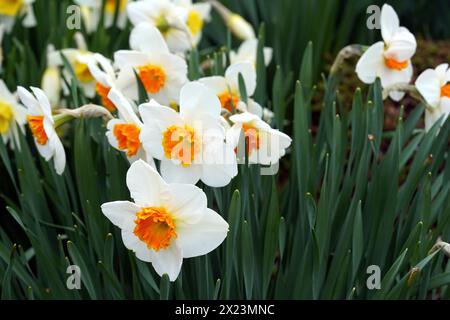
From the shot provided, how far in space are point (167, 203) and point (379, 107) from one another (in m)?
0.60

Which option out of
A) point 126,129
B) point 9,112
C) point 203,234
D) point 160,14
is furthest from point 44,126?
point 160,14

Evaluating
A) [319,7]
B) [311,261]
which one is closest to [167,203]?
[311,261]

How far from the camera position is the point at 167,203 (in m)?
1.39

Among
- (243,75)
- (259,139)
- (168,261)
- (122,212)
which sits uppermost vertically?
(243,75)

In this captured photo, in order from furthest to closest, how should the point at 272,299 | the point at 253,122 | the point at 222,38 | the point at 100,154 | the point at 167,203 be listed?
the point at 222,38 → the point at 100,154 → the point at 272,299 → the point at 253,122 → the point at 167,203

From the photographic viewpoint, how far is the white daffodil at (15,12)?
8.66 feet

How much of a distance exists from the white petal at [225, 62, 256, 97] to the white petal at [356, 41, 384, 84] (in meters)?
0.27

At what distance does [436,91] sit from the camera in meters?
1.75

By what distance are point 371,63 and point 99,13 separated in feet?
4.30

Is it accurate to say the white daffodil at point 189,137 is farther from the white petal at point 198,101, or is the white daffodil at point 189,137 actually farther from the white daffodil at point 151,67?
the white daffodil at point 151,67

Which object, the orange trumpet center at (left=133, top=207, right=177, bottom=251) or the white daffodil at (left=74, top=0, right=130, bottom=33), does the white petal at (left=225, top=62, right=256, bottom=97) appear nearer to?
the orange trumpet center at (left=133, top=207, right=177, bottom=251)

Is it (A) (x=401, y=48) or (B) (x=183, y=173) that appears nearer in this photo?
(B) (x=183, y=173)

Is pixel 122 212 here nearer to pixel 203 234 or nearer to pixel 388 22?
pixel 203 234
